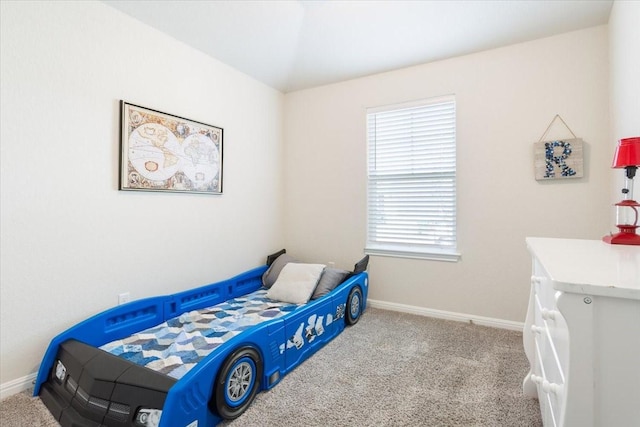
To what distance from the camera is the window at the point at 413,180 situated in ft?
9.87

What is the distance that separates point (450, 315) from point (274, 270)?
176cm

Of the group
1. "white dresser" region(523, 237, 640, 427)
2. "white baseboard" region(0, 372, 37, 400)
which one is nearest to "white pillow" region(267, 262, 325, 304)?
"white baseboard" region(0, 372, 37, 400)

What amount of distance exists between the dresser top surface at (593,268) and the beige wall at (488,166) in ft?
4.62

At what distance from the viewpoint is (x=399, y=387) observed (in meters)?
1.91

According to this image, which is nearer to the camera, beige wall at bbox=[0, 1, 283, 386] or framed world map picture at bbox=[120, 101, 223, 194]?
beige wall at bbox=[0, 1, 283, 386]

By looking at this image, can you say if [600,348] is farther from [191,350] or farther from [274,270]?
[274,270]

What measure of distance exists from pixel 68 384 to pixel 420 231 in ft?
9.24

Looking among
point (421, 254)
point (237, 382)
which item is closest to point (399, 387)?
point (237, 382)

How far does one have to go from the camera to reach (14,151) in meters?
1.82

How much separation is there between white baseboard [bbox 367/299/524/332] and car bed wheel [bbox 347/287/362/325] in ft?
1.16

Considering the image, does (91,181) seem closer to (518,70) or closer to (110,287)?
(110,287)

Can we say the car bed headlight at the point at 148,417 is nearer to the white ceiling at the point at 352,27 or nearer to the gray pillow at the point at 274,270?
the gray pillow at the point at 274,270

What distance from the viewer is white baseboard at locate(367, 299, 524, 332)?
108 inches

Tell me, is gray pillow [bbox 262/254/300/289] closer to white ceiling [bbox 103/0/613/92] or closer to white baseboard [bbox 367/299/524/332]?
white baseboard [bbox 367/299/524/332]
